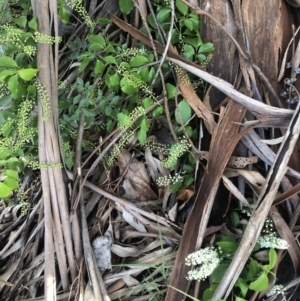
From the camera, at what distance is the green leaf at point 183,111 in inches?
37.5

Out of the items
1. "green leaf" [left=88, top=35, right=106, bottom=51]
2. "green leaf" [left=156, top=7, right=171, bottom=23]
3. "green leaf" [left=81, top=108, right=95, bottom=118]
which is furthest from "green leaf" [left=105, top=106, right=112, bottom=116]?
"green leaf" [left=156, top=7, right=171, bottom=23]

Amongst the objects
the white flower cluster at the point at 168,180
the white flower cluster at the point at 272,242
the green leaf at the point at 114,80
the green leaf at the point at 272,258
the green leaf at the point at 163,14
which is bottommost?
the green leaf at the point at 272,258

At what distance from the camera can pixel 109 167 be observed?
1.06m

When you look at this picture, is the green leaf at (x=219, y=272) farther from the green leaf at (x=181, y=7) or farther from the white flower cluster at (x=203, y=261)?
the green leaf at (x=181, y=7)

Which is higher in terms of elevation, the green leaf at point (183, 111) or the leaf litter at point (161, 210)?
the green leaf at point (183, 111)

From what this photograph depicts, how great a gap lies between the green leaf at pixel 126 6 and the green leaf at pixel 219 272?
0.66 m

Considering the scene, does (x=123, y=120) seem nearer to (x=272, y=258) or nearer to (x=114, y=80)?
(x=114, y=80)

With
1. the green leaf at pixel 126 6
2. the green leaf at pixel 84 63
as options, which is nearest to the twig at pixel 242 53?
the green leaf at pixel 126 6

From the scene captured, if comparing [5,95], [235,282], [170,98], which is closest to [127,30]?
[170,98]

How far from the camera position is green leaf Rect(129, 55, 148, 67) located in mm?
933

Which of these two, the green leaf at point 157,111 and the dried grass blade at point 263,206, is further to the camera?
the green leaf at point 157,111

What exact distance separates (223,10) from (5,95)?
0.57 m

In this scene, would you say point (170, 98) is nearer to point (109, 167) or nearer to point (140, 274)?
point (109, 167)

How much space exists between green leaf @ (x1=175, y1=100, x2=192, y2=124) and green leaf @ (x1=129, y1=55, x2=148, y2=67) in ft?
0.44
